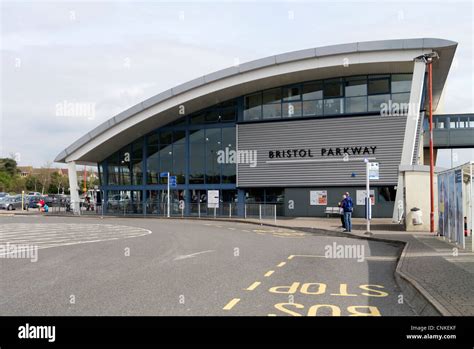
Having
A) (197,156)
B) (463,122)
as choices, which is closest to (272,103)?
(197,156)

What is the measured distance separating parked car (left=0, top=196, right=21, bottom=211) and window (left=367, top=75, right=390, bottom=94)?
124ft

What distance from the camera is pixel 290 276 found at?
10.3 metres

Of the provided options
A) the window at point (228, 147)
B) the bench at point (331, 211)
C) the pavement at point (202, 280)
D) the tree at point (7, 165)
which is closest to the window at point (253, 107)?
the window at point (228, 147)

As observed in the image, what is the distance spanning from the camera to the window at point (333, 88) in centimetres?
3347

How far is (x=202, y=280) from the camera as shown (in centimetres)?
956

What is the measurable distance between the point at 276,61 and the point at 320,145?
641cm

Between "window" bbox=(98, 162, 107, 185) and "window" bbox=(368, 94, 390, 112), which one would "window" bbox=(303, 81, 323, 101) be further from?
"window" bbox=(98, 162, 107, 185)

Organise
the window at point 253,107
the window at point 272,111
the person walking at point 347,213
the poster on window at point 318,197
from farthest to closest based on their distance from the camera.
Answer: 1. the window at point 253,107
2. the window at point 272,111
3. the poster on window at point 318,197
4. the person walking at point 347,213

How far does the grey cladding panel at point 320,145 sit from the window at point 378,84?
1823 mm

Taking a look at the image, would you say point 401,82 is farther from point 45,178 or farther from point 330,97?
point 45,178

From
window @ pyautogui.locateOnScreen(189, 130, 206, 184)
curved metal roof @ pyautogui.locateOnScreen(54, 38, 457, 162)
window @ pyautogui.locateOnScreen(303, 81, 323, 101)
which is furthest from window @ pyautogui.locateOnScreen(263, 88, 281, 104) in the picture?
window @ pyautogui.locateOnScreen(189, 130, 206, 184)

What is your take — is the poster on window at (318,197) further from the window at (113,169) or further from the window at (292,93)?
the window at (113,169)
